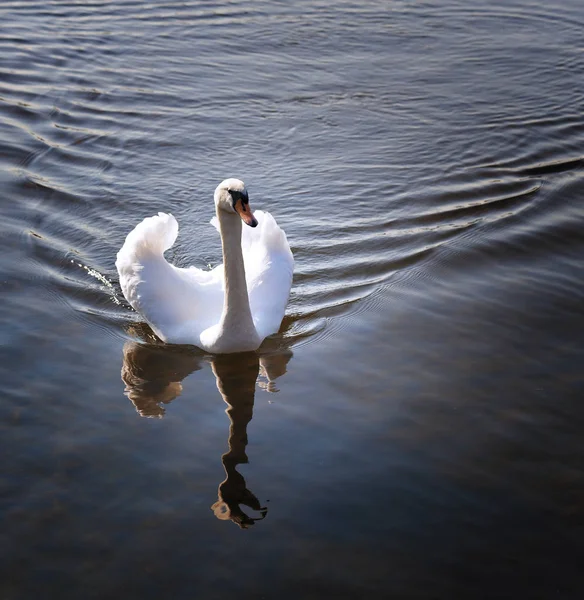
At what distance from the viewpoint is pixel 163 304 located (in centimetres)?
775

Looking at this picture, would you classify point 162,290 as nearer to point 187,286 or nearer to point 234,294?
point 187,286

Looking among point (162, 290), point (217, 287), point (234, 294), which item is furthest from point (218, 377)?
point (217, 287)

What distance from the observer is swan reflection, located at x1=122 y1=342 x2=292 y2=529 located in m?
6.62

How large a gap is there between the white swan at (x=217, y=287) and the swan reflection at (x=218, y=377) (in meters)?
0.12

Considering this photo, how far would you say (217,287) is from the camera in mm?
8125

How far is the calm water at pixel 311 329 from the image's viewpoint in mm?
5484

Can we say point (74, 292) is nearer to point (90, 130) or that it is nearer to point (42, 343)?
point (42, 343)

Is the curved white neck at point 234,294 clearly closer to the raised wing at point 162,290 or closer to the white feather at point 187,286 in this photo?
the white feather at point 187,286

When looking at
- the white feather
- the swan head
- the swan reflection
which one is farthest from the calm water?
the swan head

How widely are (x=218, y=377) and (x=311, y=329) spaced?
1025 millimetres

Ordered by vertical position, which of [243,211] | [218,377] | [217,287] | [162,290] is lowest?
[218,377]

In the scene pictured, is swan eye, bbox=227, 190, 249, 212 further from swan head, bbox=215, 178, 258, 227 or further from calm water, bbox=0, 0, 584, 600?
calm water, bbox=0, 0, 584, 600

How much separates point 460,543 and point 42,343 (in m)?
3.93

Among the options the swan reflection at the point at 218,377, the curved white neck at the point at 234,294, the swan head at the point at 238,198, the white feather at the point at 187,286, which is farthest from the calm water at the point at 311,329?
the swan head at the point at 238,198
